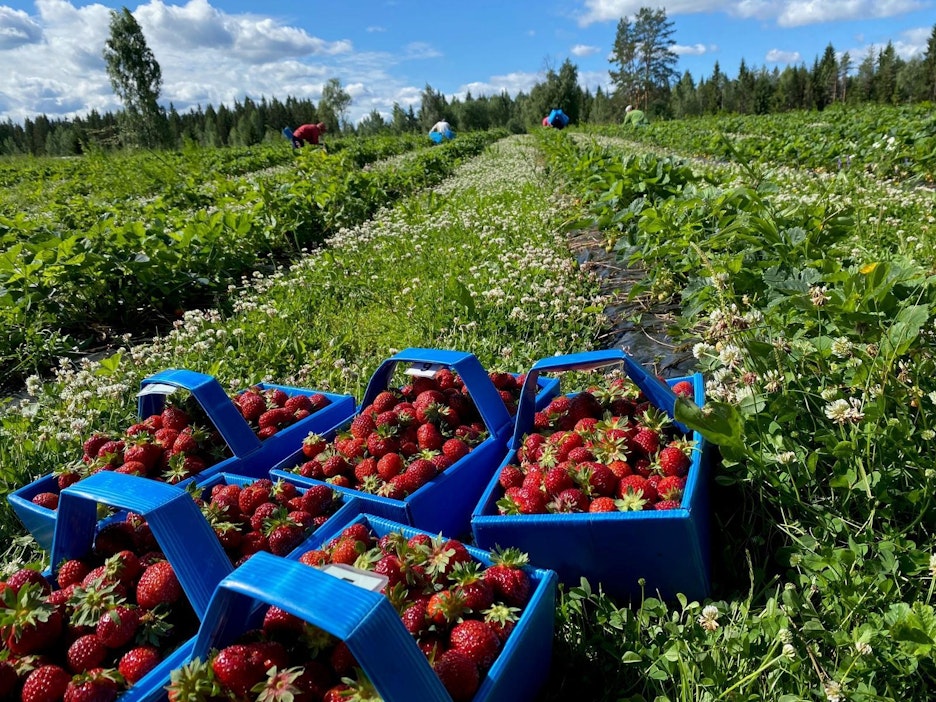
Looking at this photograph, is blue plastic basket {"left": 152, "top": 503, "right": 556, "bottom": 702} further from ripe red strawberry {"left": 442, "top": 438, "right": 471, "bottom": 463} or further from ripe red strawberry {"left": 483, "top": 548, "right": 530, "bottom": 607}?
ripe red strawberry {"left": 442, "top": 438, "right": 471, "bottom": 463}

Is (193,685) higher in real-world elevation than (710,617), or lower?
higher

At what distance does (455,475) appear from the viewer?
5.92 ft

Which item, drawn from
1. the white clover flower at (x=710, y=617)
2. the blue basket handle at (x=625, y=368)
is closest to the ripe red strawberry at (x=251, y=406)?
the blue basket handle at (x=625, y=368)

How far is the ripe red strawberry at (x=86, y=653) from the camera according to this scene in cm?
117

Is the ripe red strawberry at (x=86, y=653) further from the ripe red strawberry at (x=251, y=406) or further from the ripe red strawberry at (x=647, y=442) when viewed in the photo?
the ripe red strawberry at (x=647, y=442)

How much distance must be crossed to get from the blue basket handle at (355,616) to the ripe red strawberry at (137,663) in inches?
13.7

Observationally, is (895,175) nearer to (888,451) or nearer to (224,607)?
(888,451)

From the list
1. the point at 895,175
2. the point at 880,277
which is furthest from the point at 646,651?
the point at 895,175

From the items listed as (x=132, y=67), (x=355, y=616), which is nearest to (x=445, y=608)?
(x=355, y=616)

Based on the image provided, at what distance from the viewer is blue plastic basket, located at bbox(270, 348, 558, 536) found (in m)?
1.66

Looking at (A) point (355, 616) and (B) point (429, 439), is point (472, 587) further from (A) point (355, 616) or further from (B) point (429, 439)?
(B) point (429, 439)

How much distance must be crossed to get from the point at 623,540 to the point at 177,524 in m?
1.00

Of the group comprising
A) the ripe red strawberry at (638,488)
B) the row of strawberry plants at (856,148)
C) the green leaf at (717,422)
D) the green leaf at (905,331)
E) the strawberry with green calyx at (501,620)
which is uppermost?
the row of strawberry plants at (856,148)

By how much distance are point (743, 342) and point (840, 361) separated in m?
0.34
